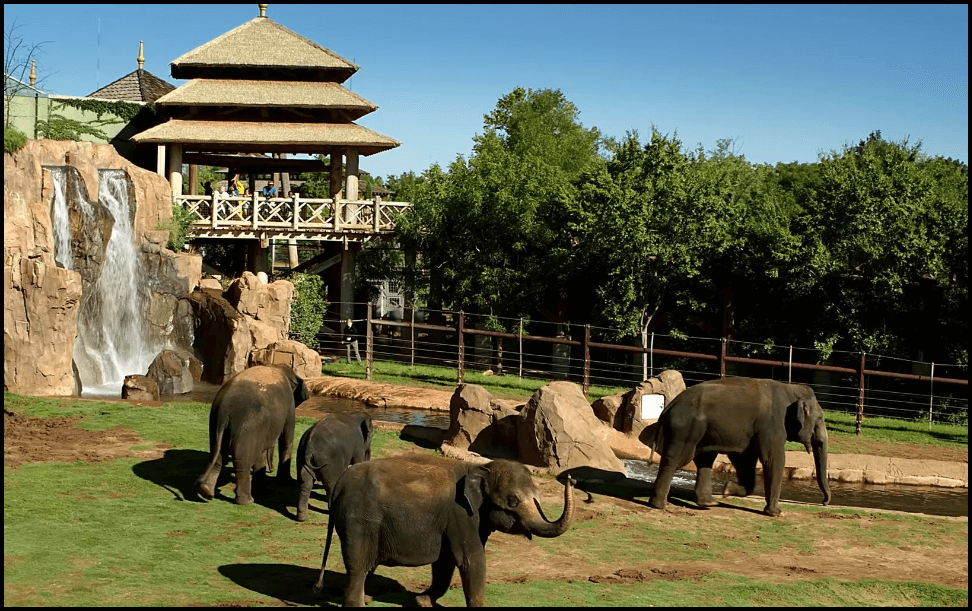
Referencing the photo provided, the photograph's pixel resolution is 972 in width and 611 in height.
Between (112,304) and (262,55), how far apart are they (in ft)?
45.1

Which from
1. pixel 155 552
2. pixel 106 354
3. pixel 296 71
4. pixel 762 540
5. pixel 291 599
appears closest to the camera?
pixel 291 599

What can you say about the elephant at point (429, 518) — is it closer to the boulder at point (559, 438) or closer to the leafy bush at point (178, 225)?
the boulder at point (559, 438)

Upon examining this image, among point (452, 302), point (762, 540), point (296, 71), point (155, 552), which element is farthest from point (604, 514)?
point (296, 71)

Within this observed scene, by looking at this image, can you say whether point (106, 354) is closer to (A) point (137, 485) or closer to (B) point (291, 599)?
(A) point (137, 485)

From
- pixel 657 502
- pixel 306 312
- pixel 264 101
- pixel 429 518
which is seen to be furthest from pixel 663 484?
pixel 264 101

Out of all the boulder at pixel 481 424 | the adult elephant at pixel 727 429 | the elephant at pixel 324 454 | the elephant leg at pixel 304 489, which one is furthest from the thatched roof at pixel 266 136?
the elephant leg at pixel 304 489

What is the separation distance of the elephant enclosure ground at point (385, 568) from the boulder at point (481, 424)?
1658 mm

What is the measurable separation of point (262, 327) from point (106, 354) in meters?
3.46

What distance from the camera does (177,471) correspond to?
1343 cm

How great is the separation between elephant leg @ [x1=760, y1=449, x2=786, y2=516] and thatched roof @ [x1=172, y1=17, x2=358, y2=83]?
24.6 meters

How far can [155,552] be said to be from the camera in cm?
1002

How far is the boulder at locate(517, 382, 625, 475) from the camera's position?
49.1 ft

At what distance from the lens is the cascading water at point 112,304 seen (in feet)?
75.2

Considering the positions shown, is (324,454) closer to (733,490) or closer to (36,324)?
(733,490)
